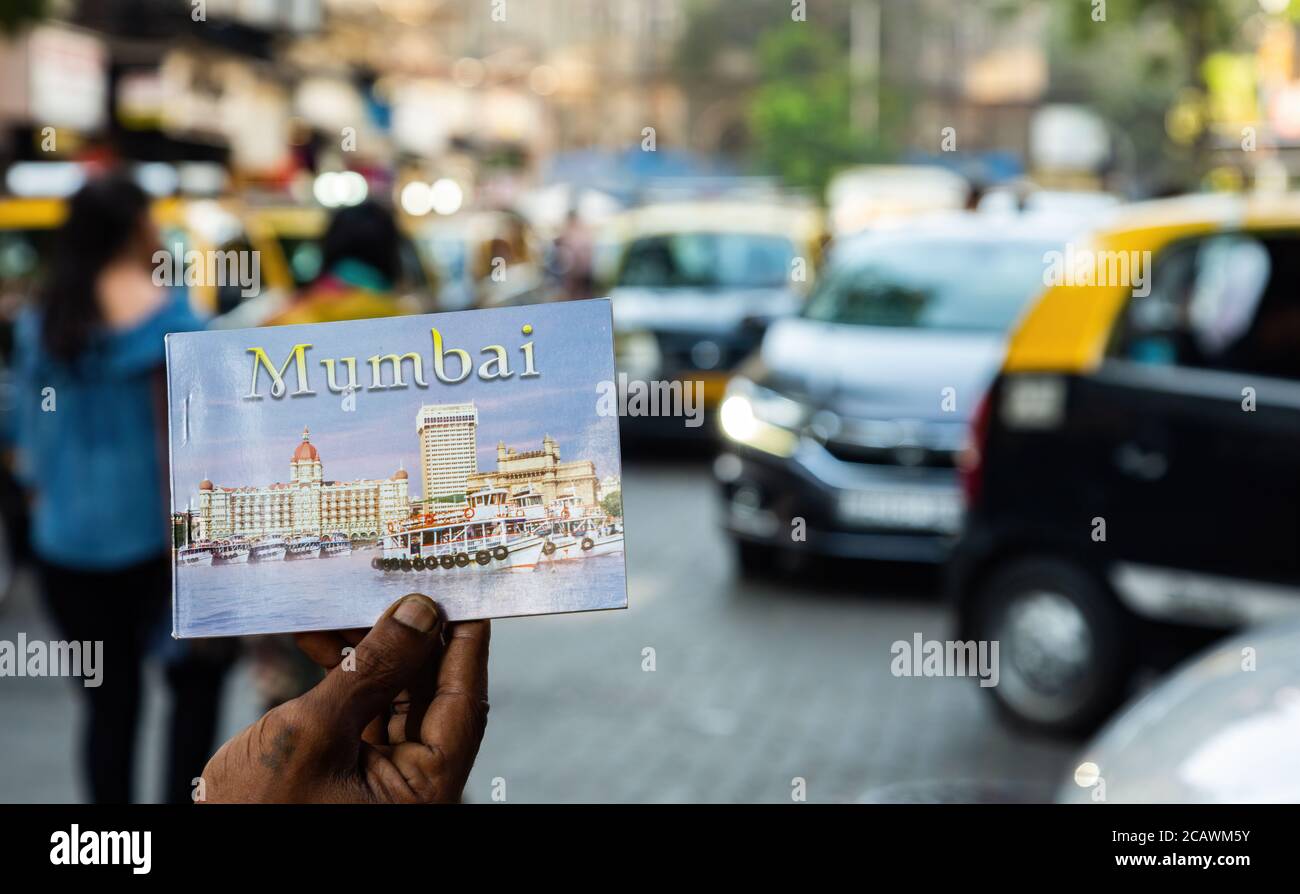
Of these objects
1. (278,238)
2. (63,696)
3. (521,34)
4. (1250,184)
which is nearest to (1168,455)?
(63,696)

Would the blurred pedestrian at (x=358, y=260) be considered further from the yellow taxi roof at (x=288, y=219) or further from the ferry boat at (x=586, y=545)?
the yellow taxi roof at (x=288, y=219)

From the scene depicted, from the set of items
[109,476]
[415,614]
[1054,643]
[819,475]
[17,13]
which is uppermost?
[17,13]

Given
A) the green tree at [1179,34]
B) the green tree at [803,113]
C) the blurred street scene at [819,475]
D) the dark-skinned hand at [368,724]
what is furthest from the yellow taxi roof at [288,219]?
the green tree at [803,113]

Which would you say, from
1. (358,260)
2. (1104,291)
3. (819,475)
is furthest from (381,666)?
(819,475)

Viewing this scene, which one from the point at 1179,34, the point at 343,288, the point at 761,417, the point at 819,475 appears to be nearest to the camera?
the point at 343,288

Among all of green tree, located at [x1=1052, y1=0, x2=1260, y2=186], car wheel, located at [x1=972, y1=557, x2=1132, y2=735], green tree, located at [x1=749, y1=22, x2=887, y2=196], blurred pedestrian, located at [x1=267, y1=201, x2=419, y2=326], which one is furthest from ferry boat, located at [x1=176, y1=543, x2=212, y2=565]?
green tree, located at [x1=749, y1=22, x2=887, y2=196]

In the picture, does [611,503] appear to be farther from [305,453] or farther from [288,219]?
[288,219]
